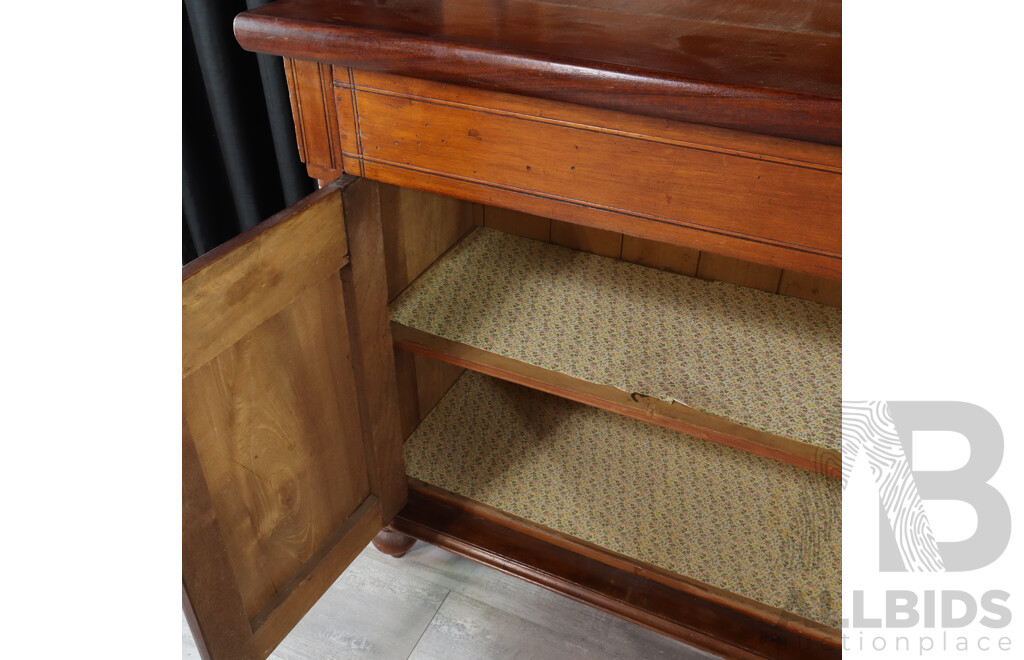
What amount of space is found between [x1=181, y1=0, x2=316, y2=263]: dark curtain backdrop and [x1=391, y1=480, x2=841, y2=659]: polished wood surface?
593 millimetres

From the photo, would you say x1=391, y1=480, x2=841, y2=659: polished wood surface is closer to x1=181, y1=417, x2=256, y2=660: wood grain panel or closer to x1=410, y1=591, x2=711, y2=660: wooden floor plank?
Result: x1=410, y1=591, x2=711, y2=660: wooden floor plank

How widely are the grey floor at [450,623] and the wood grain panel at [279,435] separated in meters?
0.24

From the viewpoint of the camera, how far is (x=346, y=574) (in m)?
A: 1.04

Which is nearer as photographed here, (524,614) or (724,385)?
(724,385)

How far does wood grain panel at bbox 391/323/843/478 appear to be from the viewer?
0.71 metres

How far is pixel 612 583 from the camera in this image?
881 mm

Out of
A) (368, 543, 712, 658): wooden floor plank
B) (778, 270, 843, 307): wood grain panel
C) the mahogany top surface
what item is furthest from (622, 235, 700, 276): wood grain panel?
(368, 543, 712, 658): wooden floor plank

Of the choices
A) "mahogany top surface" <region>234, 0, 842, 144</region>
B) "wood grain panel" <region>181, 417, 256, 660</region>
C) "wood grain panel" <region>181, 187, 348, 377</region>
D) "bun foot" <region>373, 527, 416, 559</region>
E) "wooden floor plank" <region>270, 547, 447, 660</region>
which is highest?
"mahogany top surface" <region>234, 0, 842, 144</region>

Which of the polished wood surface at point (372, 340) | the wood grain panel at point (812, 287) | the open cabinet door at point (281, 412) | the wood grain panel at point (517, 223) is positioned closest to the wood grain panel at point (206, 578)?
the open cabinet door at point (281, 412)

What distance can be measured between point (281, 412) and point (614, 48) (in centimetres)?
46

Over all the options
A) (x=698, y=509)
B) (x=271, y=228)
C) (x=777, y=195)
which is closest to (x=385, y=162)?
(x=271, y=228)

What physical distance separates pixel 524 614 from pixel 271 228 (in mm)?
706

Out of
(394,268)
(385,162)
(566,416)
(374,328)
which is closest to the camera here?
(385,162)

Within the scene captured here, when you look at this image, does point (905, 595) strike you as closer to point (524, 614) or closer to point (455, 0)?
point (524, 614)
